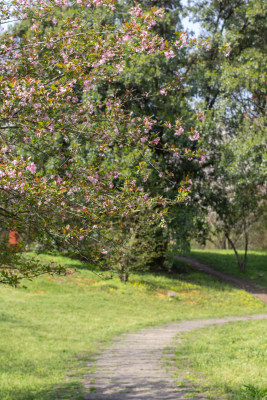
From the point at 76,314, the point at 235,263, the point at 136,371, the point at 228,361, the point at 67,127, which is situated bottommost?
the point at 76,314

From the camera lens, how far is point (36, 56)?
21.0ft

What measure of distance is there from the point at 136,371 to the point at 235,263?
26.7 metres

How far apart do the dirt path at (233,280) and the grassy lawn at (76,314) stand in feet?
4.92

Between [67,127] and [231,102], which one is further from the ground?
[231,102]

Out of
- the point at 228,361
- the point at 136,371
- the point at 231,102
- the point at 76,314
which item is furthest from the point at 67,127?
the point at 231,102

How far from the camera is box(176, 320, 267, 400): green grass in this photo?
7449 mm

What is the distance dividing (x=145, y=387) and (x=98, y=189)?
378cm

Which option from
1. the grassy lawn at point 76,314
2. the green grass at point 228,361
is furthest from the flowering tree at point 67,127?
the green grass at point 228,361

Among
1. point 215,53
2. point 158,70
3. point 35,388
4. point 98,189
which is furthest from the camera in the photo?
point 215,53

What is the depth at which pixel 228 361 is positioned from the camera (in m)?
9.66

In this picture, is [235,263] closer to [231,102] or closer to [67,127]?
[231,102]

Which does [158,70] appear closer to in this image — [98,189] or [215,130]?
[215,130]

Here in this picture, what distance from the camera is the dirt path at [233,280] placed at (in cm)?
2619

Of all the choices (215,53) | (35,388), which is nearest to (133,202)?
(35,388)
